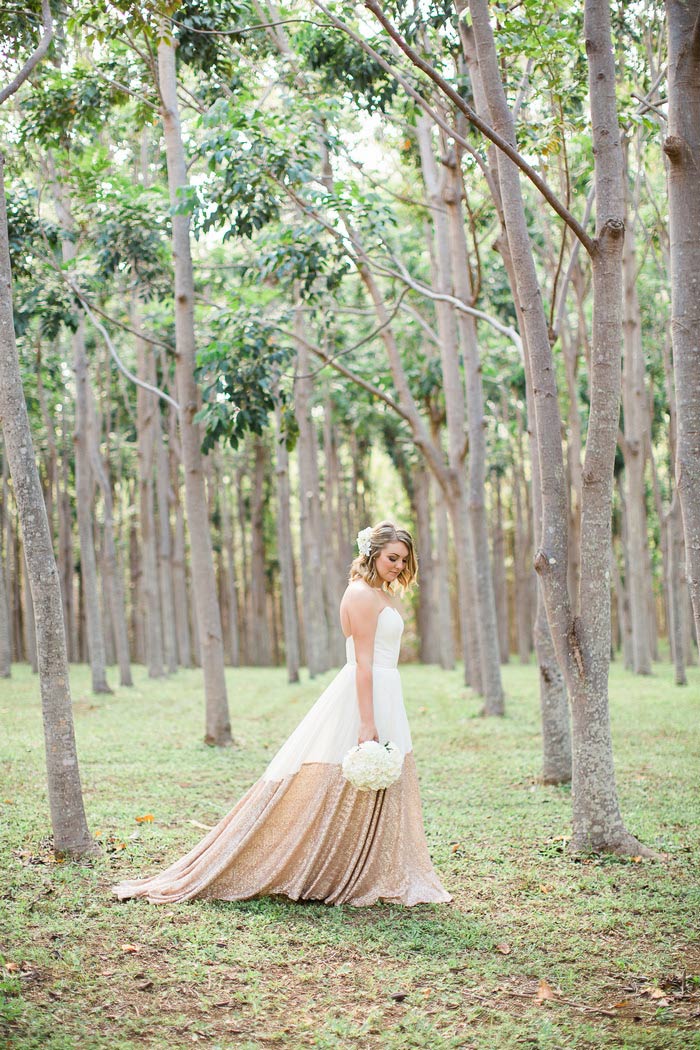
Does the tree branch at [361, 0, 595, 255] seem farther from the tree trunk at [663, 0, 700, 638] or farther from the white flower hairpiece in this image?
the white flower hairpiece

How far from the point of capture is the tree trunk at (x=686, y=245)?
178 inches

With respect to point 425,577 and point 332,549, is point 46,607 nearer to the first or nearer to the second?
point 332,549

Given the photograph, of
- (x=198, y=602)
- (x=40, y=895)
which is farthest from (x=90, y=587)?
(x=40, y=895)

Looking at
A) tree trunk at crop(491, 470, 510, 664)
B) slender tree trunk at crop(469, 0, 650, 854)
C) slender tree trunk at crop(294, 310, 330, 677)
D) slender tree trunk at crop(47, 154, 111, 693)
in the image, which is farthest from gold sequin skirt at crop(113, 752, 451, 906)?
tree trunk at crop(491, 470, 510, 664)

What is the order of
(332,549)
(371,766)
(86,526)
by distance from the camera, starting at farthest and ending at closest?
(332,549), (86,526), (371,766)

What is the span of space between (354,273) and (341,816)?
7.83 meters

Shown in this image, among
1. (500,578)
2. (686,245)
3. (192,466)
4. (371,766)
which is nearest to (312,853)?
(371,766)

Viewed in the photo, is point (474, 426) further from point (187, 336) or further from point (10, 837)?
point (10, 837)

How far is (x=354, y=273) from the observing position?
37.4ft

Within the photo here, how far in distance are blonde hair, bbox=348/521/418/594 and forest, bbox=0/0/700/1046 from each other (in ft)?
3.63

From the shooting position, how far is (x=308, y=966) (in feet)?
13.5

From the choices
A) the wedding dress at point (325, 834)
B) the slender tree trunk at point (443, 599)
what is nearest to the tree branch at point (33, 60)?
the wedding dress at point (325, 834)

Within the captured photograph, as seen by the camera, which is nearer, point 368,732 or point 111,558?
point 368,732

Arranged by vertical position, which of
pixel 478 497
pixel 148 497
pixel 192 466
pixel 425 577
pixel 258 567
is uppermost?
pixel 148 497
